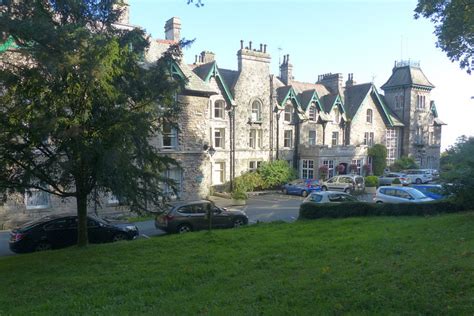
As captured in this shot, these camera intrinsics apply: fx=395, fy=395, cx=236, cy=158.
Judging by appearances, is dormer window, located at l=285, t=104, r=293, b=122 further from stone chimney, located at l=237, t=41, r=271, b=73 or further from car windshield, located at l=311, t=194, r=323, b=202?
car windshield, located at l=311, t=194, r=323, b=202

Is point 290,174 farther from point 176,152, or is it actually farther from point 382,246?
point 382,246

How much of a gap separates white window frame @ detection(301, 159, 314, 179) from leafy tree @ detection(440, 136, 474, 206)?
24614 millimetres

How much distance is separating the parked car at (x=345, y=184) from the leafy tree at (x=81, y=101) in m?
23.3

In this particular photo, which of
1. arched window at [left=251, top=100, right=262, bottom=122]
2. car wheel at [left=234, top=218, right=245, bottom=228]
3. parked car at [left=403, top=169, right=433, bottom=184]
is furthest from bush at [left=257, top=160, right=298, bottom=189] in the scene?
car wheel at [left=234, top=218, right=245, bottom=228]

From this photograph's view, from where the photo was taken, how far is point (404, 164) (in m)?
47.9

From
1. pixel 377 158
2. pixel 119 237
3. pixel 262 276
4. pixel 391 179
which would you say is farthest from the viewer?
pixel 377 158

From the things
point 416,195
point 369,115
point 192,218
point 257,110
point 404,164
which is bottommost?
point 192,218

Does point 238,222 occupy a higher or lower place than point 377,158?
lower

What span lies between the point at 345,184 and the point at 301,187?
12.3ft

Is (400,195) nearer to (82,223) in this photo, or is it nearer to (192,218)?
(192,218)

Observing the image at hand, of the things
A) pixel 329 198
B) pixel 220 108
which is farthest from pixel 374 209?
pixel 220 108

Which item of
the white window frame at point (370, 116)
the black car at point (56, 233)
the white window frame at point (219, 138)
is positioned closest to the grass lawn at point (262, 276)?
the black car at point (56, 233)

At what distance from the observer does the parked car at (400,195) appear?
883 inches

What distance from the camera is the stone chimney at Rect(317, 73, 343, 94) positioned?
4809 cm
